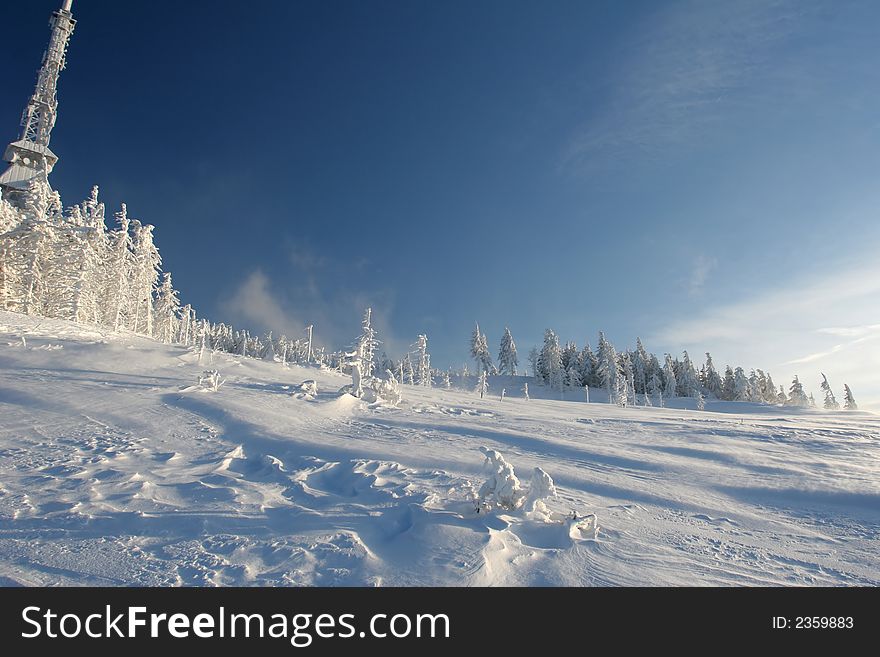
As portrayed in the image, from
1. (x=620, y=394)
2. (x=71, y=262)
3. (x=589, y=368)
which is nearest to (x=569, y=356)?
(x=589, y=368)

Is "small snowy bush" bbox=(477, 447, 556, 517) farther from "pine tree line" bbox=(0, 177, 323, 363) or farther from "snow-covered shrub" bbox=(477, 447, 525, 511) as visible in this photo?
"pine tree line" bbox=(0, 177, 323, 363)

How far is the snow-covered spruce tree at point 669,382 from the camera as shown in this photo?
284 ft

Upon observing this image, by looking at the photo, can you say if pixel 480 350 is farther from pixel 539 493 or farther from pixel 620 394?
pixel 539 493

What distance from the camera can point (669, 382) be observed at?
86.7m

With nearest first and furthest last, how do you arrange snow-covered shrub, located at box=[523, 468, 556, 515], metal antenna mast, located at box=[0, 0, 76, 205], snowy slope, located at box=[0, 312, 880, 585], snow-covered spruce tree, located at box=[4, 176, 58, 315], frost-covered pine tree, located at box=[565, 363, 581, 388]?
snowy slope, located at box=[0, 312, 880, 585], snow-covered shrub, located at box=[523, 468, 556, 515], snow-covered spruce tree, located at box=[4, 176, 58, 315], metal antenna mast, located at box=[0, 0, 76, 205], frost-covered pine tree, located at box=[565, 363, 581, 388]

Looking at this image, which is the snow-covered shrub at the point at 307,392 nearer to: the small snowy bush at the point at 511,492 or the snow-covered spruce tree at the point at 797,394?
the small snowy bush at the point at 511,492

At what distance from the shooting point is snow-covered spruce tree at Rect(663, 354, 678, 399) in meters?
86.4

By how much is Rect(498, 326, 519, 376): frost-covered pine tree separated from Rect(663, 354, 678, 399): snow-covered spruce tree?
109 feet

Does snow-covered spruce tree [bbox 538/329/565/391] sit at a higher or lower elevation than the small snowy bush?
higher

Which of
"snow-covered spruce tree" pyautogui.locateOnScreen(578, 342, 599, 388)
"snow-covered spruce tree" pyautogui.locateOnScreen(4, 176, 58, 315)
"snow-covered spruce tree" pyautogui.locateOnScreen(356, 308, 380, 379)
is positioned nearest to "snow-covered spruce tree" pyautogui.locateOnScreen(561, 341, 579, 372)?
"snow-covered spruce tree" pyautogui.locateOnScreen(578, 342, 599, 388)

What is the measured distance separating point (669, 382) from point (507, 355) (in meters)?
36.1
